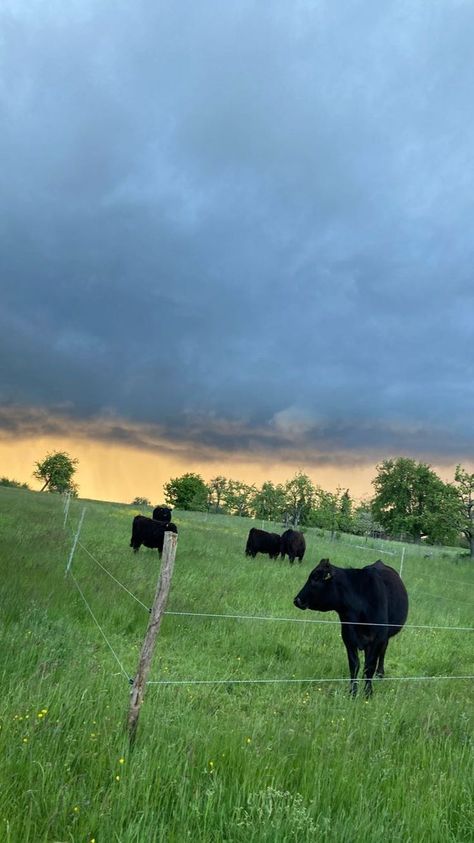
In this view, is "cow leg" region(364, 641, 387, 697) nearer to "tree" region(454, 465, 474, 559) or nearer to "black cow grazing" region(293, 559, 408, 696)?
"black cow grazing" region(293, 559, 408, 696)

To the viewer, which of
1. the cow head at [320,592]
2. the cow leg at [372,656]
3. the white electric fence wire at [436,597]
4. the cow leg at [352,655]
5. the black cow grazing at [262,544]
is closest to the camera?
the cow leg at [352,655]

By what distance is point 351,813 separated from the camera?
135 inches

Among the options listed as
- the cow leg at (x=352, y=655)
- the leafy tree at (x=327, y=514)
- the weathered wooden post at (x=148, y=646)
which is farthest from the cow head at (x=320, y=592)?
the leafy tree at (x=327, y=514)

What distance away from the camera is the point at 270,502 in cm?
10025

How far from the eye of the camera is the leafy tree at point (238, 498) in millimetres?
109312

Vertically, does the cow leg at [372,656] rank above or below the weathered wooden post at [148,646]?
below

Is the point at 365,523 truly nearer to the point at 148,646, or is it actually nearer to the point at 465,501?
the point at 465,501

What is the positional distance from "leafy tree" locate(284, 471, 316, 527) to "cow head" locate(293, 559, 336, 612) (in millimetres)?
89460

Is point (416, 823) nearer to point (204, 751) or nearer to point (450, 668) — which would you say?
point (204, 751)

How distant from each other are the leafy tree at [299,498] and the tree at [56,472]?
4732 centimetres

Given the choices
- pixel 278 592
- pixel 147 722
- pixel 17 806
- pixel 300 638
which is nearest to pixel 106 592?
pixel 300 638

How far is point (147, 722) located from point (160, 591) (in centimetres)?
107

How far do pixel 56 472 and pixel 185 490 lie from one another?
1135 inches

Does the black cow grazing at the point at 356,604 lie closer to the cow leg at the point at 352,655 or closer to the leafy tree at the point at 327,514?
the cow leg at the point at 352,655
